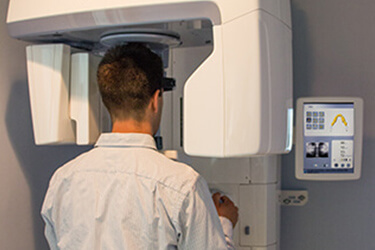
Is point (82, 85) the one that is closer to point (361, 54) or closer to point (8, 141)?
point (8, 141)

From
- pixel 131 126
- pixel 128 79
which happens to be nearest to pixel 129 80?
pixel 128 79

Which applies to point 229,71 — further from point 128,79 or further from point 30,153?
point 30,153

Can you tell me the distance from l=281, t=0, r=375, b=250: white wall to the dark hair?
75 centimetres

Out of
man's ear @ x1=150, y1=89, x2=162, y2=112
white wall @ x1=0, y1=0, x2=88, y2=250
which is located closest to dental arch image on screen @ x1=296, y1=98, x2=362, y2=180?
man's ear @ x1=150, y1=89, x2=162, y2=112

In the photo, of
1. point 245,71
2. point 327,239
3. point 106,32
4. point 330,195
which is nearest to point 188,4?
point 245,71

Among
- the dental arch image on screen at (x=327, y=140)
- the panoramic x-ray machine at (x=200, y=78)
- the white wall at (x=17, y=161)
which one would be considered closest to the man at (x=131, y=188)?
the panoramic x-ray machine at (x=200, y=78)

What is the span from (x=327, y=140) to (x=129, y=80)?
808 mm

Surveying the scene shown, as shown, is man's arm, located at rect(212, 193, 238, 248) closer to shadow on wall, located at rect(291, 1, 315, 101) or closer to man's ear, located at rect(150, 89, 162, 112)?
man's ear, located at rect(150, 89, 162, 112)

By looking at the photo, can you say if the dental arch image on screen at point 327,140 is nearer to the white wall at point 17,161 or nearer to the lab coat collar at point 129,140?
the lab coat collar at point 129,140

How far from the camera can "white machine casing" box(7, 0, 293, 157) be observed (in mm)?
1042

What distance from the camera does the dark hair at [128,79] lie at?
1219 mm

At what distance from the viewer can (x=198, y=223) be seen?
45.3 inches

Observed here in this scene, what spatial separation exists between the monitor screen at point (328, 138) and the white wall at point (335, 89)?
0.14 meters

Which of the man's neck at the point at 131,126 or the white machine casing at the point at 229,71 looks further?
the man's neck at the point at 131,126
